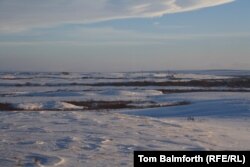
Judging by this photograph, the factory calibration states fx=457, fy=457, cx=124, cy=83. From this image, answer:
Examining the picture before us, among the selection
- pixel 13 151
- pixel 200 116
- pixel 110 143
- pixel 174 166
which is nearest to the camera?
pixel 174 166

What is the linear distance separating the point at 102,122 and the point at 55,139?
382cm

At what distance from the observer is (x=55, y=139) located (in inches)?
415

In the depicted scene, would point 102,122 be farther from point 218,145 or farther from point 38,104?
point 38,104

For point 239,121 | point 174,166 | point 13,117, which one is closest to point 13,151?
point 174,166

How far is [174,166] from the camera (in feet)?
24.4

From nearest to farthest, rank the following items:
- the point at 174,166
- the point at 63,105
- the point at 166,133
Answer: the point at 174,166 → the point at 166,133 → the point at 63,105

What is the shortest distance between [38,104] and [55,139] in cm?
1550

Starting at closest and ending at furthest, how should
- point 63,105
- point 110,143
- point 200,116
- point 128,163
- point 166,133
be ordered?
point 128,163 < point 110,143 < point 166,133 < point 200,116 < point 63,105

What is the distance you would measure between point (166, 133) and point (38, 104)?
14885mm

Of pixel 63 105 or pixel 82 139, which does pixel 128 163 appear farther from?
pixel 63 105

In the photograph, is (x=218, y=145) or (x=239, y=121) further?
(x=239, y=121)

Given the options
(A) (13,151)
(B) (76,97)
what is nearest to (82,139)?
(A) (13,151)

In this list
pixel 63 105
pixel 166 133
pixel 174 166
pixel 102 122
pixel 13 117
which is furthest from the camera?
pixel 63 105

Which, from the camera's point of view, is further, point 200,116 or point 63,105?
point 63,105
